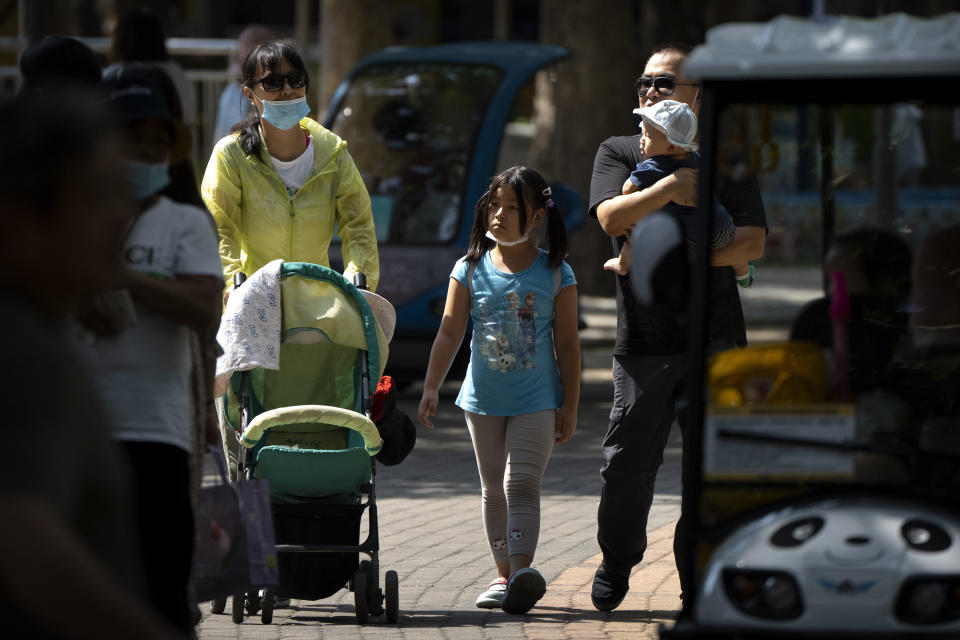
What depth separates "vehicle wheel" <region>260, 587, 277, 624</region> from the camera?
5627 millimetres

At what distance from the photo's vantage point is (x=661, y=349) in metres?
5.58

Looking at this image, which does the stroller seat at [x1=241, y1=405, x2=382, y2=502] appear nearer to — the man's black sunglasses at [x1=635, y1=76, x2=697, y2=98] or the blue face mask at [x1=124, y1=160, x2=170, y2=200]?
the man's black sunglasses at [x1=635, y1=76, x2=697, y2=98]

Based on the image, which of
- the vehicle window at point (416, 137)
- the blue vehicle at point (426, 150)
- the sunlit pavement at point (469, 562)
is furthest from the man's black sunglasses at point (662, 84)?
the vehicle window at point (416, 137)

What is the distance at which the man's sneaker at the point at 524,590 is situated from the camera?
570cm

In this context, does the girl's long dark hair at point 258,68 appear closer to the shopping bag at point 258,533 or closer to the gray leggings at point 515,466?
the gray leggings at point 515,466

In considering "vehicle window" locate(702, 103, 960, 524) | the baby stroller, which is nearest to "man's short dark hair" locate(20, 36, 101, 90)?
the baby stroller

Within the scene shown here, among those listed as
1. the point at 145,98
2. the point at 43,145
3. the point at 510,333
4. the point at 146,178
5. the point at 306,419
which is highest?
the point at 43,145

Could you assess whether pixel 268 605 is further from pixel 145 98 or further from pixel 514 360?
pixel 145 98

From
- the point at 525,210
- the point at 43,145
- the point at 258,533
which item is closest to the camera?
the point at 43,145

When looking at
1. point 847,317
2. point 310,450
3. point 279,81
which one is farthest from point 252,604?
point 847,317

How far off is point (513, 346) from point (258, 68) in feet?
4.60

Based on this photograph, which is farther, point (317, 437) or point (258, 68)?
point (258, 68)

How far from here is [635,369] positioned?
18.4 feet

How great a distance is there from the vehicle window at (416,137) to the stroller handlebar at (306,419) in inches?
242
